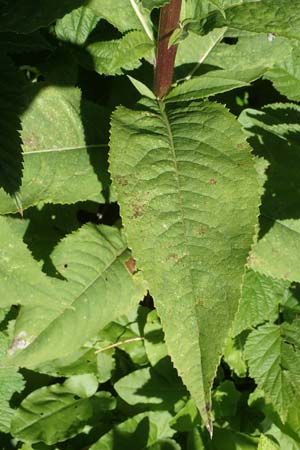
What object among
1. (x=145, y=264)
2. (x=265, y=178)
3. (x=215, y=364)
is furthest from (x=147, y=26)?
(x=215, y=364)

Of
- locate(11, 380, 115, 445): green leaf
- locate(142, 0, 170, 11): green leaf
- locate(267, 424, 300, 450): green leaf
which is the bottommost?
locate(267, 424, 300, 450): green leaf

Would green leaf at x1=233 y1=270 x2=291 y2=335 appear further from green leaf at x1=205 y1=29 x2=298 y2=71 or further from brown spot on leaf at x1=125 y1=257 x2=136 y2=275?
green leaf at x1=205 y1=29 x2=298 y2=71

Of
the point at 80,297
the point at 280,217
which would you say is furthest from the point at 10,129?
the point at 280,217

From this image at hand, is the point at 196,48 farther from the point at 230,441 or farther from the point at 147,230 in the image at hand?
the point at 230,441

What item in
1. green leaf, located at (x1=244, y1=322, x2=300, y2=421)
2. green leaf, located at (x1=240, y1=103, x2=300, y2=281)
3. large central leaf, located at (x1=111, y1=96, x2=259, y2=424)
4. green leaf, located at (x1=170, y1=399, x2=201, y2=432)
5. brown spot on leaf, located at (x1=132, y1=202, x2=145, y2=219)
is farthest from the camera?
green leaf, located at (x1=170, y1=399, x2=201, y2=432)

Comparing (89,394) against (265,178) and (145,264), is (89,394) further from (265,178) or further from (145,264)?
(145,264)

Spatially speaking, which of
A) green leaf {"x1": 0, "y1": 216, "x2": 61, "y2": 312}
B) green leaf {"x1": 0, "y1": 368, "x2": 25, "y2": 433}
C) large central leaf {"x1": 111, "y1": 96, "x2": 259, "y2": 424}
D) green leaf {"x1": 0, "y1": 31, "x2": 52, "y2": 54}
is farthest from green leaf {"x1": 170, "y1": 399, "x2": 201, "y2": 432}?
green leaf {"x1": 0, "y1": 31, "x2": 52, "y2": 54}
